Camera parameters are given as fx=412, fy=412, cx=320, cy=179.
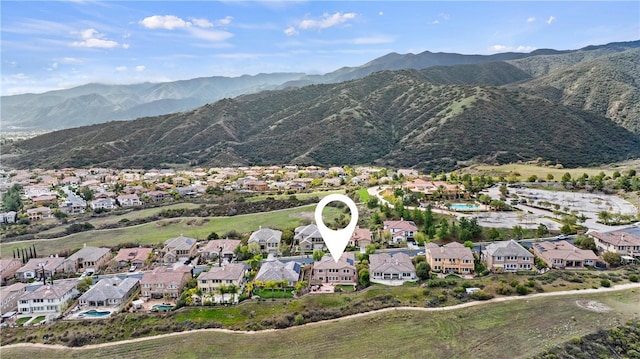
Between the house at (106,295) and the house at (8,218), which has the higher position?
the house at (8,218)

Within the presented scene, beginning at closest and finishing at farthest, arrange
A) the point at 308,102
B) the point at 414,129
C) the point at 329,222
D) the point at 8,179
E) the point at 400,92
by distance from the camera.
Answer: the point at 329,222, the point at 8,179, the point at 414,129, the point at 400,92, the point at 308,102

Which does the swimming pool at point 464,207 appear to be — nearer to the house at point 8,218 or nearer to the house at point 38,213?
the house at point 38,213

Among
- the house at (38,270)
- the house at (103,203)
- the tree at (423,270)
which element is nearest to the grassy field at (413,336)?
the tree at (423,270)

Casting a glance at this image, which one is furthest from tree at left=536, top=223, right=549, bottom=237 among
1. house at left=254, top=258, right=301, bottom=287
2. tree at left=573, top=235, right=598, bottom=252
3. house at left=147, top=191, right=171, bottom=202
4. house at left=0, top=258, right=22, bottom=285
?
house at left=147, top=191, right=171, bottom=202

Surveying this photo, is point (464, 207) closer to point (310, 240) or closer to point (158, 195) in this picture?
point (310, 240)

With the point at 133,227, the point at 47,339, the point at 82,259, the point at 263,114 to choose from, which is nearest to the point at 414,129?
the point at 263,114

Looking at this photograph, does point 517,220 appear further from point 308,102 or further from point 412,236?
point 308,102
